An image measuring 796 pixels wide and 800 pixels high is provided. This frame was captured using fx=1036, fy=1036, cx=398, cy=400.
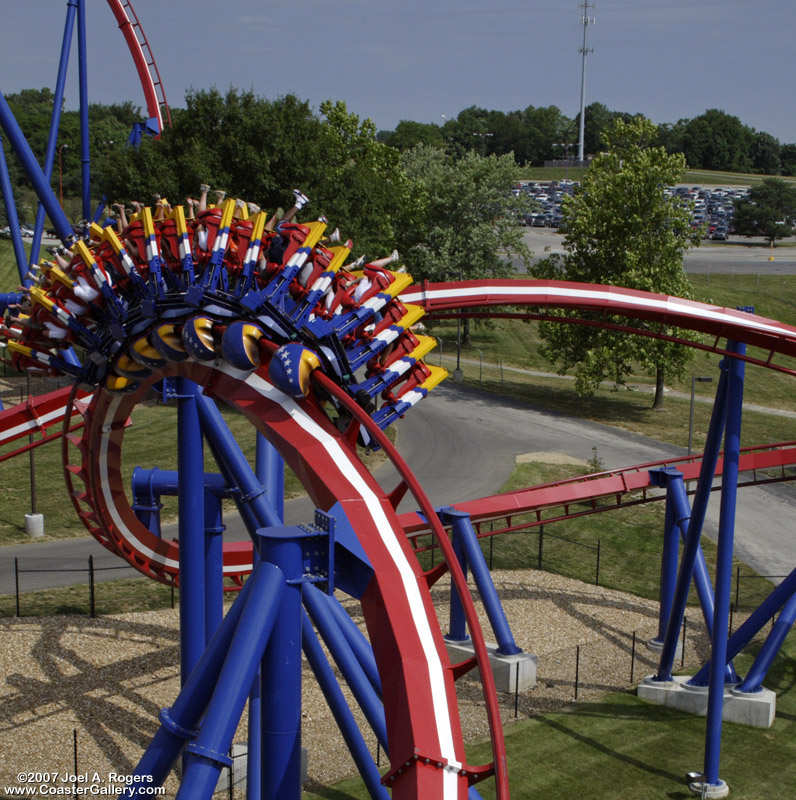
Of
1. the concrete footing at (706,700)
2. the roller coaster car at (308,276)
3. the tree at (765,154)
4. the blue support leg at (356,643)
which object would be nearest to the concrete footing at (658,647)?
the concrete footing at (706,700)

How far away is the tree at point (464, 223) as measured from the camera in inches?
2000

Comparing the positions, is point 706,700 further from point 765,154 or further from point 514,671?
point 765,154

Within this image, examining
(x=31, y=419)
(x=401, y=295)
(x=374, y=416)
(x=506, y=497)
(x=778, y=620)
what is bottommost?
(x=778, y=620)

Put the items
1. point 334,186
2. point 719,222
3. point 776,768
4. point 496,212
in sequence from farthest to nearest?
point 719,222, point 496,212, point 334,186, point 776,768

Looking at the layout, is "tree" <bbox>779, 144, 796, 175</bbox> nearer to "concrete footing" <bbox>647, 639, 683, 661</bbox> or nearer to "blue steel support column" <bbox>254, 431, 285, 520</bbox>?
"concrete footing" <bbox>647, 639, 683, 661</bbox>

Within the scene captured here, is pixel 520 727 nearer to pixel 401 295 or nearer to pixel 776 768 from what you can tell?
pixel 776 768

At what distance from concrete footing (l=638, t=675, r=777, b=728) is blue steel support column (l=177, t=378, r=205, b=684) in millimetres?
9424

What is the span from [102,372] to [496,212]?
41579 millimetres

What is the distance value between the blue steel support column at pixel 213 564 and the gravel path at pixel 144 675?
3.01 meters

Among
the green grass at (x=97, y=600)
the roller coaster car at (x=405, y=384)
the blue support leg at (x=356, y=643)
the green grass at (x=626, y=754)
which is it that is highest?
the roller coaster car at (x=405, y=384)

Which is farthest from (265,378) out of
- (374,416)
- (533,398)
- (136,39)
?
(533,398)

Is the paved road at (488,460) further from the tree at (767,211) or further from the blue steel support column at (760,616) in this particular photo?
the tree at (767,211)

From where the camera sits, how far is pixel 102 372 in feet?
43.8

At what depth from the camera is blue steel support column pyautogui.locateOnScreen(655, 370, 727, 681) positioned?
16.4m
